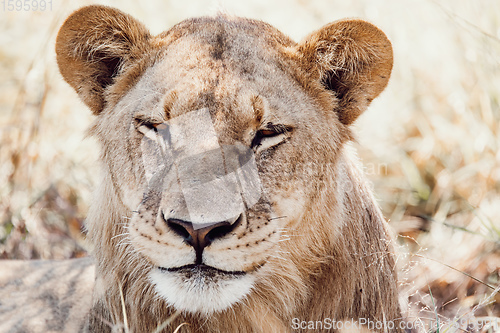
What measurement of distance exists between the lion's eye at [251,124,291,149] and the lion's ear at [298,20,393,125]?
504 mm

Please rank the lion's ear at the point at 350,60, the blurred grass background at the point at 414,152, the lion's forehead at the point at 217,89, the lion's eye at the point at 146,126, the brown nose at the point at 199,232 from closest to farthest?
the brown nose at the point at 199,232
the lion's forehead at the point at 217,89
the lion's eye at the point at 146,126
the lion's ear at the point at 350,60
the blurred grass background at the point at 414,152

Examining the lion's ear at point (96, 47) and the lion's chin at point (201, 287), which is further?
the lion's ear at point (96, 47)

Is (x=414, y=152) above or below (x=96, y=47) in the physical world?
below

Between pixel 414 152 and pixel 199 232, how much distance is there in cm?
438

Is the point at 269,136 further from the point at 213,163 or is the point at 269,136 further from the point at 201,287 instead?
the point at 201,287

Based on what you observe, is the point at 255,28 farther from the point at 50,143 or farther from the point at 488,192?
the point at 50,143

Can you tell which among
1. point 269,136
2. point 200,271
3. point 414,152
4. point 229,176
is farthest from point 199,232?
point 414,152

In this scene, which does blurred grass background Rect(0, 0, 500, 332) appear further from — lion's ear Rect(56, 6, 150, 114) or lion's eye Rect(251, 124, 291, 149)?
lion's eye Rect(251, 124, 291, 149)

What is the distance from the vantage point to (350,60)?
350 cm

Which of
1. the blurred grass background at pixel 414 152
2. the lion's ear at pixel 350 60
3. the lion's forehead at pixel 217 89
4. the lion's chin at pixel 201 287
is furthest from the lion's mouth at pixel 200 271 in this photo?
the blurred grass background at pixel 414 152

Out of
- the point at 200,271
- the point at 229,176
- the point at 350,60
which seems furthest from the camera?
the point at 350,60

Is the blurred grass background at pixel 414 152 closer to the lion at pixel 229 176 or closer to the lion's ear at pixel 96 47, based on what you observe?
the lion at pixel 229 176

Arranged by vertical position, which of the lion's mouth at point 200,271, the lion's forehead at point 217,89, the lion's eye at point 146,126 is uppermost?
the lion's forehead at point 217,89

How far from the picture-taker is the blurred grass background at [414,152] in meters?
5.19
